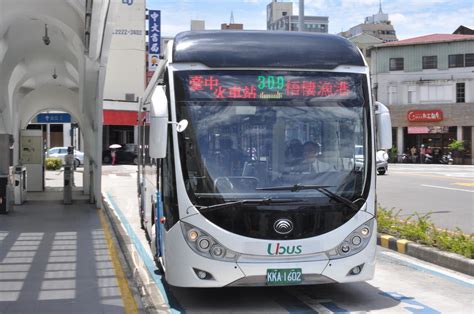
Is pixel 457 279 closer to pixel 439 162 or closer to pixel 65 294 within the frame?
pixel 65 294

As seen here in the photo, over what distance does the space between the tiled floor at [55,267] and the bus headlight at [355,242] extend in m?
2.39

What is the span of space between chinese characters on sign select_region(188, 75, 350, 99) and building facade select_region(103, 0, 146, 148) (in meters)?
43.3

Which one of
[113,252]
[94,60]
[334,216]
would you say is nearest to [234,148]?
[334,216]

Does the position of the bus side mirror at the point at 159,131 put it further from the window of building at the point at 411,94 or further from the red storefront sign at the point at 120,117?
the window of building at the point at 411,94

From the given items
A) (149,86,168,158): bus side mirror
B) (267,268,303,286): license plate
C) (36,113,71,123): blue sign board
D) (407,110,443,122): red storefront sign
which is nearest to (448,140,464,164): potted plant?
(407,110,443,122): red storefront sign

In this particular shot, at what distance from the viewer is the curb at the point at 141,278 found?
6.49 m

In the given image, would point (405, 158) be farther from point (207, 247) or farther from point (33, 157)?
point (207, 247)

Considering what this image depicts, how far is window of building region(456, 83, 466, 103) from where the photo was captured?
51.8m

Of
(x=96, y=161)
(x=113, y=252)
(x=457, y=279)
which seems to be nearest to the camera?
(x=457, y=279)

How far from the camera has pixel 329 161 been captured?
643 centimetres

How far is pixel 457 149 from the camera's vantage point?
4984 centimetres

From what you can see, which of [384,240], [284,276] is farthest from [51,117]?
[284,276]

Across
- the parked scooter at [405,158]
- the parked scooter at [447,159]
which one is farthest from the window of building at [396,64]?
the parked scooter at [447,159]

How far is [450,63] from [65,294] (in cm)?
5107
